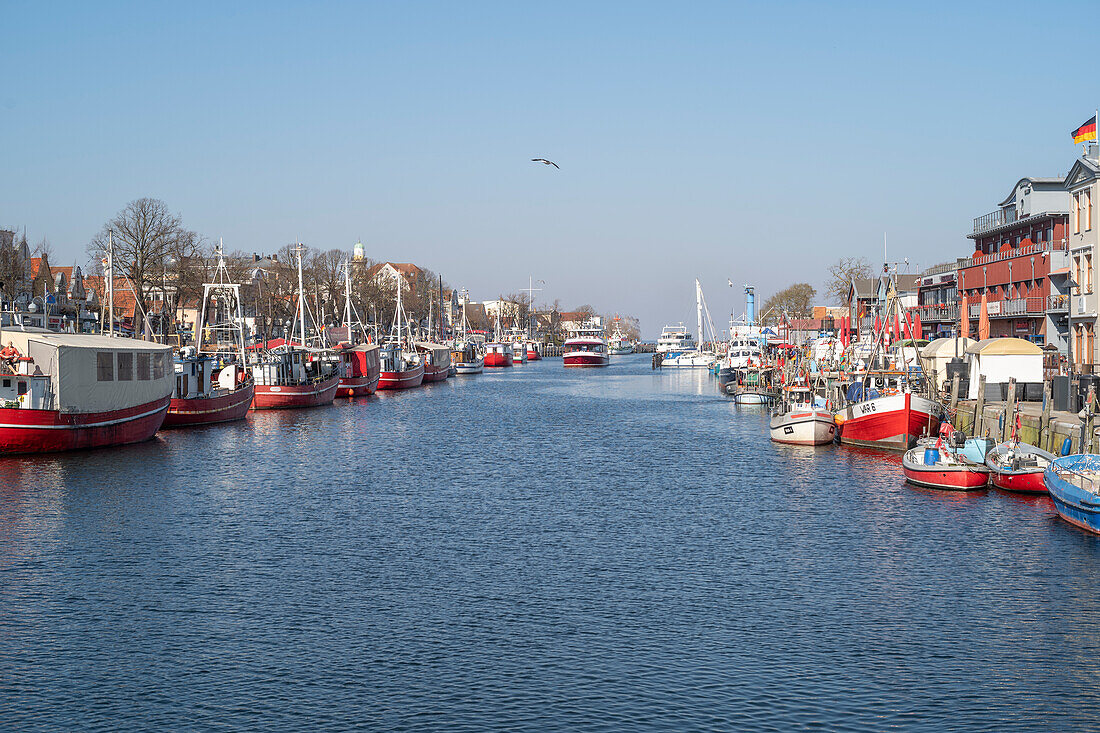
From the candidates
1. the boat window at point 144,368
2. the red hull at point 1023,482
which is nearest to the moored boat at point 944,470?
the red hull at point 1023,482

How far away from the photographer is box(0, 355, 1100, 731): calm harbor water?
19.5m

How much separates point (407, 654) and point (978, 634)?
12511 millimetres

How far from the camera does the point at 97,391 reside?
5406cm

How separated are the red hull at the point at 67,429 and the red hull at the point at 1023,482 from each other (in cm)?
4218

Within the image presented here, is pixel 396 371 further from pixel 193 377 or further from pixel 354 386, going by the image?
pixel 193 377

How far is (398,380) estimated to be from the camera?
123m

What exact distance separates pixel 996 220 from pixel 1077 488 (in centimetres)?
6605

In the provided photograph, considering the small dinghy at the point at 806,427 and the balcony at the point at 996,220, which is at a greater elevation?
the balcony at the point at 996,220

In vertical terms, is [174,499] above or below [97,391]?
below

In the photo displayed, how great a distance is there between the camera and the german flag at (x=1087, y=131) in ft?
199

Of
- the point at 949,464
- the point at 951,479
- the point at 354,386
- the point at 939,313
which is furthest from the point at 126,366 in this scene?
the point at 939,313

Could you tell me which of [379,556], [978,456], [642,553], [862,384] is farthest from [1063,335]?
[379,556]

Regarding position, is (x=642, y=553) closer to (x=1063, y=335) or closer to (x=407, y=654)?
(x=407, y=654)

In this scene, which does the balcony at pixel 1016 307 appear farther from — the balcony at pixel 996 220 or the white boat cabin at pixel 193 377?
the white boat cabin at pixel 193 377
